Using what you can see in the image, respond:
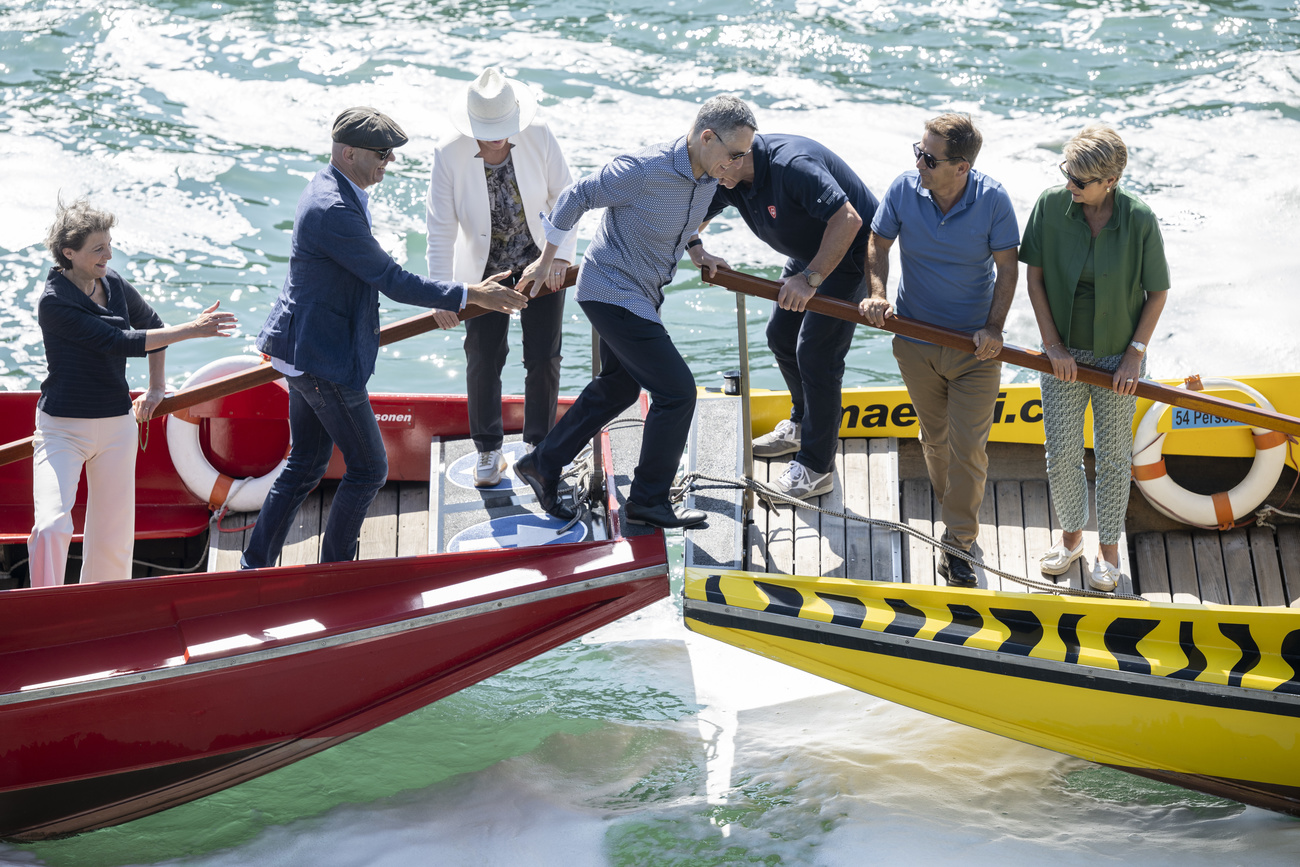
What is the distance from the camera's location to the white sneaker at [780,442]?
4.68 meters

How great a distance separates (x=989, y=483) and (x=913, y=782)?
1.28 meters

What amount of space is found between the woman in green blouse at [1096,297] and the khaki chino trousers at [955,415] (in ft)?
0.82

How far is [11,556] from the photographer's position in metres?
4.85

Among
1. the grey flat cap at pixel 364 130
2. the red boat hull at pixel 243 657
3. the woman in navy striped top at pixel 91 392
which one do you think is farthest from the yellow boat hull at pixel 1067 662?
the woman in navy striped top at pixel 91 392

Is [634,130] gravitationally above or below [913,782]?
above

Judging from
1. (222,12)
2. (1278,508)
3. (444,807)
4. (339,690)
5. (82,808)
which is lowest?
(444,807)

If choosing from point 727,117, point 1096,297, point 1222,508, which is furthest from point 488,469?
point 1222,508

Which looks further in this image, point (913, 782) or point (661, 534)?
point (913, 782)

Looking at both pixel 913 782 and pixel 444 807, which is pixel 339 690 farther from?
pixel 913 782

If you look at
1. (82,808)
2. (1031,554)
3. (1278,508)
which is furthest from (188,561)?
(1278,508)

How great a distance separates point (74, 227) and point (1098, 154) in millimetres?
3115

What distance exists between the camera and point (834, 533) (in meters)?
4.27

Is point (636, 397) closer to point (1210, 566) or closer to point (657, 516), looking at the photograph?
point (657, 516)

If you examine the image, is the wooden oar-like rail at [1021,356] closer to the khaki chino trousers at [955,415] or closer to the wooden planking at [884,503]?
the khaki chino trousers at [955,415]
